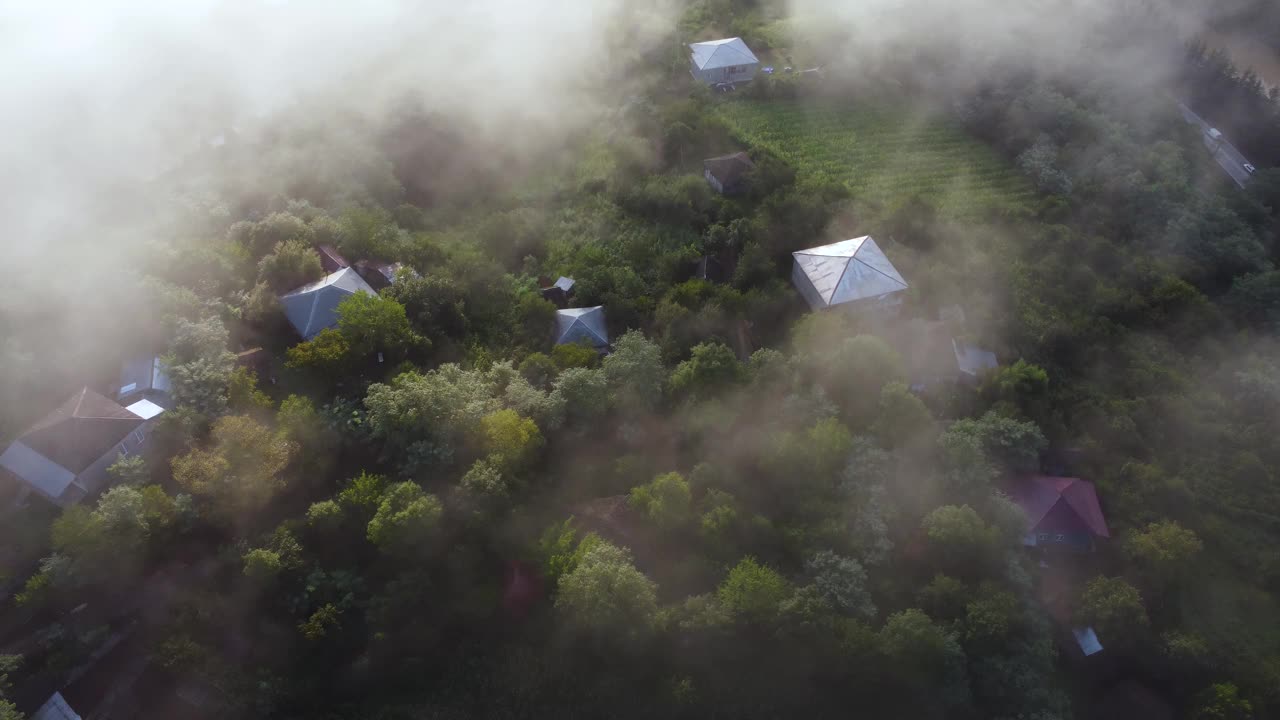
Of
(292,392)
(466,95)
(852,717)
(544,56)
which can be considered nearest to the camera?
(852,717)

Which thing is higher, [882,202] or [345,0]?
[345,0]

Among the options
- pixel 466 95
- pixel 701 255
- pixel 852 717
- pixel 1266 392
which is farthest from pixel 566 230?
pixel 1266 392

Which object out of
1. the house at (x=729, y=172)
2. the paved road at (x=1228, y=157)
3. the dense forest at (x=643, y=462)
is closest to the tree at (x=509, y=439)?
the dense forest at (x=643, y=462)

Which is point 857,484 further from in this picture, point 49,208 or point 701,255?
point 49,208

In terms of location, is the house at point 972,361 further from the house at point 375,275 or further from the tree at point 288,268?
the tree at point 288,268

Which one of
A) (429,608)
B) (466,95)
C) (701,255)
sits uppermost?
(466,95)

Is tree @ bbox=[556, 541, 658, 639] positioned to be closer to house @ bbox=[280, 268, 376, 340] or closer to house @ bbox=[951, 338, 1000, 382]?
house @ bbox=[280, 268, 376, 340]

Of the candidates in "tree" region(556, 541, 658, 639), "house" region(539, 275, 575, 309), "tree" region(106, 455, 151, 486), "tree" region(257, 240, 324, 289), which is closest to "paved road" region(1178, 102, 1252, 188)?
"house" region(539, 275, 575, 309)

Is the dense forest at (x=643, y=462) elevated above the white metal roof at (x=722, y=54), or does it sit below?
below
